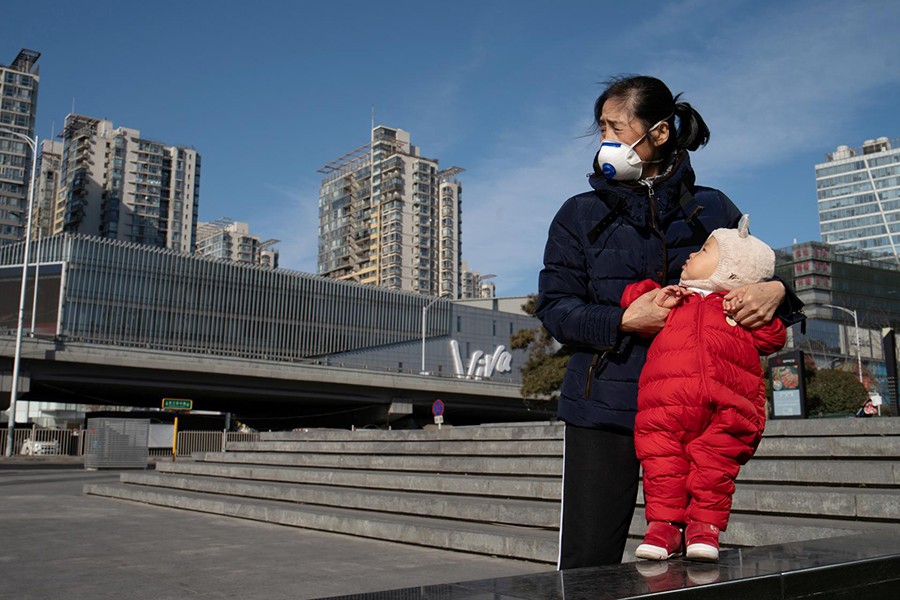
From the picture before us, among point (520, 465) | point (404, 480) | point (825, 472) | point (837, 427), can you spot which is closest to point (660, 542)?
point (825, 472)

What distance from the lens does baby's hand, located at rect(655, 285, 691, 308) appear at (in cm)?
216

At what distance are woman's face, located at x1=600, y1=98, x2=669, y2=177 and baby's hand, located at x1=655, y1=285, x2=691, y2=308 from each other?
536 mm

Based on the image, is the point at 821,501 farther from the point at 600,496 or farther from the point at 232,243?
the point at 232,243

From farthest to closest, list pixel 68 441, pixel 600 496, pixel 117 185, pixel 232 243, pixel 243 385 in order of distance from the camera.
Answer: pixel 232 243
pixel 117 185
pixel 243 385
pixel 68 441
pixel 600 496

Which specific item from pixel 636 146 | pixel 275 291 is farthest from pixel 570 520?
pixel 275 291

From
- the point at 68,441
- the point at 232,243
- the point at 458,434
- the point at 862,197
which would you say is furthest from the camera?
the point at 232,243

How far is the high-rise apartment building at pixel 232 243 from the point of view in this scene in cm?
17425

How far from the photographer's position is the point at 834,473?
570 centimetres

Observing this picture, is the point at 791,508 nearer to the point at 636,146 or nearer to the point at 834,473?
the point at 834,473

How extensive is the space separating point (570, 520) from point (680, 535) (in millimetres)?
338

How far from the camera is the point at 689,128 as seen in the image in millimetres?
2574

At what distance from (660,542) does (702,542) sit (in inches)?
5.0

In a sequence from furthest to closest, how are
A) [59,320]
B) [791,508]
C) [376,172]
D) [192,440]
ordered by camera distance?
[376,172] < [59,320] < [192,440] < [791,508]

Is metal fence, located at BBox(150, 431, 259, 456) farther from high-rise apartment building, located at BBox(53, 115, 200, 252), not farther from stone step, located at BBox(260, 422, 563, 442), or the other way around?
high-rise apartment building, located at BBox(53, 115, 200, 252)
